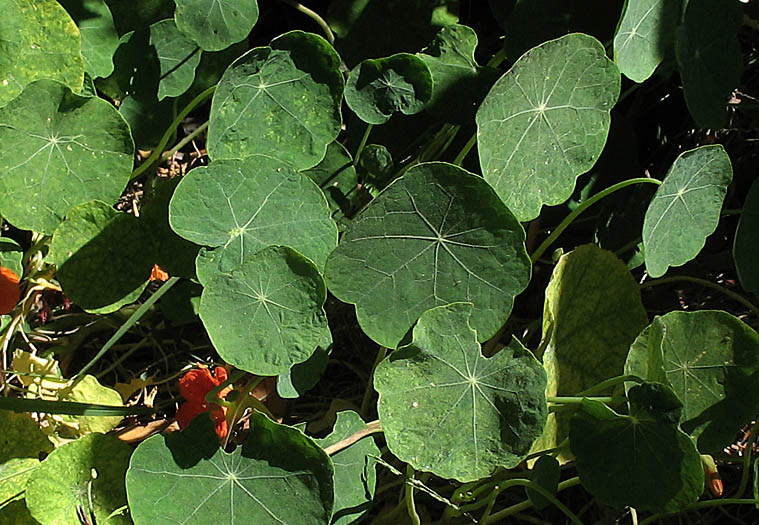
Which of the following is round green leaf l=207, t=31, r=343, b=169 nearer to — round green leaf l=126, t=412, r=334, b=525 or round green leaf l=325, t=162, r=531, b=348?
round green leaf l=325, t=162, r=531, b=348

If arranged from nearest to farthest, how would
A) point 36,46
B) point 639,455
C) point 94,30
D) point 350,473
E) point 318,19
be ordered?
1. point 639,455
2. point 350,473
3. point 36,46
4. point 94,30
5. point 318,19

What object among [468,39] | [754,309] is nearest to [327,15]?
[468,39]

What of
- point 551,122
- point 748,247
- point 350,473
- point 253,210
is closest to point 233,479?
point 350,473

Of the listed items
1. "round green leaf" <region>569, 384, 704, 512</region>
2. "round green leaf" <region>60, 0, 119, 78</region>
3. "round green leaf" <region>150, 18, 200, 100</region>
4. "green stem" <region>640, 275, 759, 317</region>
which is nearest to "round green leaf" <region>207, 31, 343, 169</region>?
"round green leaf" <region>150, 18, 200, 100</region>

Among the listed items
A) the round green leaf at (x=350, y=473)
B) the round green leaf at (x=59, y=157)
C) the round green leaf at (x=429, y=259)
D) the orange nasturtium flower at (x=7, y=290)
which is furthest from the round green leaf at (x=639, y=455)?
the orange nasturtium flower at (x=7, y=290)

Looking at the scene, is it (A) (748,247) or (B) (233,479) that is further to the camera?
(A) (748,247)

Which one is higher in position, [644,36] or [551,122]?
[644,36]

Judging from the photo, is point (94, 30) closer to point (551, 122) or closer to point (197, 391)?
point (197, 391)

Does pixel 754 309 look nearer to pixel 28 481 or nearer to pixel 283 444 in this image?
pixel 283 444
